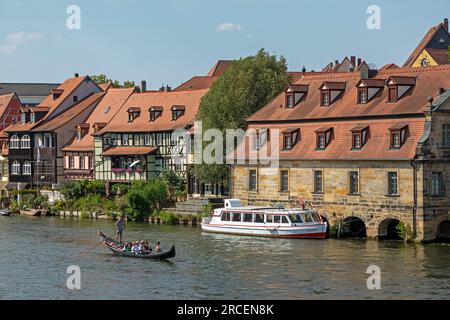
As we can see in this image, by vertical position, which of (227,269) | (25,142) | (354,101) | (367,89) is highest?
(367,89)

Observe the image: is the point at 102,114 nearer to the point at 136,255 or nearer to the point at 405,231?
the point at 136,255

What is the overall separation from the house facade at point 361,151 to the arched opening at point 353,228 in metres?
0.09

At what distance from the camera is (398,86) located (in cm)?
7269

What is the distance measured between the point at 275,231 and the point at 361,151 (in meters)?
7.65

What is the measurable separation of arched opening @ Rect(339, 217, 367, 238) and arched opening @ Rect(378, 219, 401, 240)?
1891 mm

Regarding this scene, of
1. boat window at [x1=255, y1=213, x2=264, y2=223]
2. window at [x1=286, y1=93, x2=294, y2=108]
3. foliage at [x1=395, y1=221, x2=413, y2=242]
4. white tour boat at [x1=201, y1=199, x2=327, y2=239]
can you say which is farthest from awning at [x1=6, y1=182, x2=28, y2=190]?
foliage at [x1=395, y1=221, x2=413, y2=242]

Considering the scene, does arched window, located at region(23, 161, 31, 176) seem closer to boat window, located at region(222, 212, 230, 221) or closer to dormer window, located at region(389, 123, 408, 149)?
boat window, located at region(222, 212, 230, 221)

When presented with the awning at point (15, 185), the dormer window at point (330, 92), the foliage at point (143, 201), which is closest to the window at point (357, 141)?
the dormer window at point (330, 92)

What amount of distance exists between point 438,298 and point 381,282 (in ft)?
14.9

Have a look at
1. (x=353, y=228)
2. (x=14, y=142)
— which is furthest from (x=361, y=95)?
(x=14, y=142)

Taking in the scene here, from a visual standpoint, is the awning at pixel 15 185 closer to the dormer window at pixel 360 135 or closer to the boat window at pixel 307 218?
the boat window at pixel 307 218

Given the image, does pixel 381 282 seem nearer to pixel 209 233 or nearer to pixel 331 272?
pixel 331 272

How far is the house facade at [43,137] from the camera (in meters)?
113

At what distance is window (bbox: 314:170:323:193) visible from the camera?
74.8 metres
